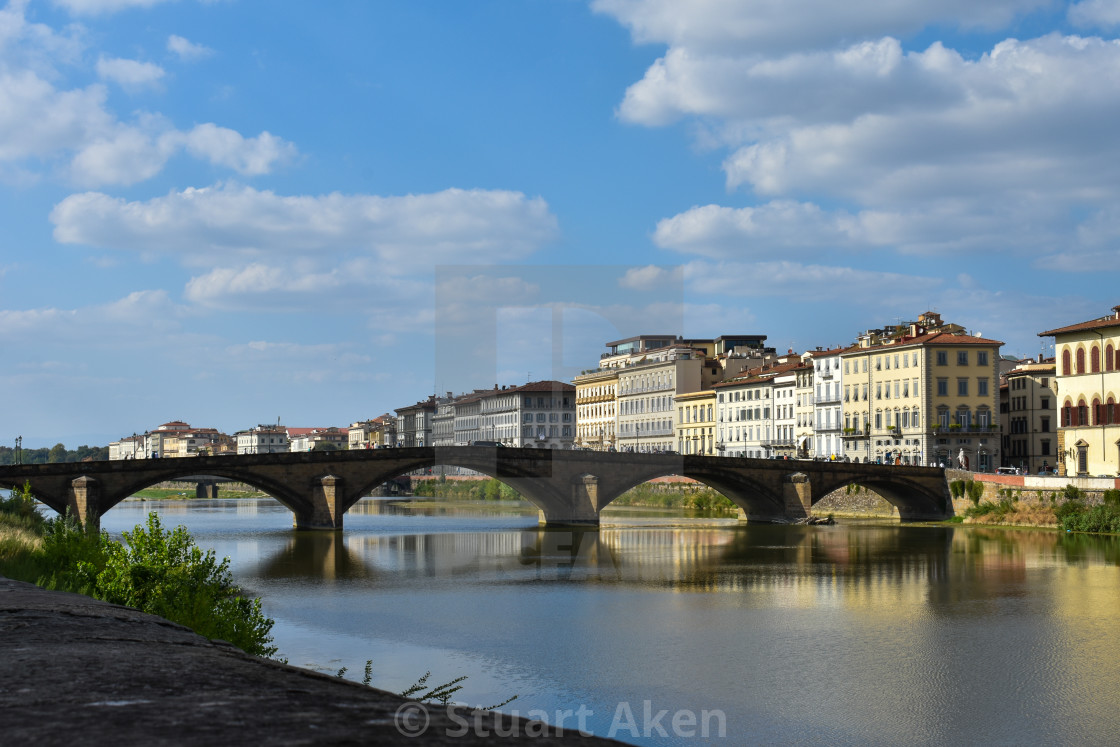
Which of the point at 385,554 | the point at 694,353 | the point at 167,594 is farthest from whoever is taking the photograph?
the point at 694,353

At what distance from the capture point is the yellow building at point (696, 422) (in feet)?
303

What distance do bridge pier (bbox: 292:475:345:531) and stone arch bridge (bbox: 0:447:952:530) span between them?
0.05 meters

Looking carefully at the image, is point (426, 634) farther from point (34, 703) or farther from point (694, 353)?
point (694, 353)

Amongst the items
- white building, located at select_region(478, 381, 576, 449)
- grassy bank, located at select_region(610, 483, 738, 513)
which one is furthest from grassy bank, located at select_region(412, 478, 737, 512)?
white building, located at select_region(478, 381, 576, 449)

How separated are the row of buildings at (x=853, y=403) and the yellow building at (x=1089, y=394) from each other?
0.07 meters

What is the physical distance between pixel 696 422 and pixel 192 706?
91605mm

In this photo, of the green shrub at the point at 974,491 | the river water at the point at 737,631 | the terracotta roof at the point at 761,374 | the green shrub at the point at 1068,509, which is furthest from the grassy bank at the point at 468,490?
the river water at the point at 737,631

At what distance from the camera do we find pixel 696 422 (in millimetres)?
94188

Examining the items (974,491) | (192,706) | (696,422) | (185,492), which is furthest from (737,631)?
(185,492)

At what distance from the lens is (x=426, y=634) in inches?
919

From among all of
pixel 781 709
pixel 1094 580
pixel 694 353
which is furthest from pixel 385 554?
pixel 694 353

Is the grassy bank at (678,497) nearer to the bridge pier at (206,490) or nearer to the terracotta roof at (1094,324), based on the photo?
the terracotta roof at (1094,324)

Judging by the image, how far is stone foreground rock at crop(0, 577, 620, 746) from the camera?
10.0 ft

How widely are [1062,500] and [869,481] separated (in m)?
11.8
